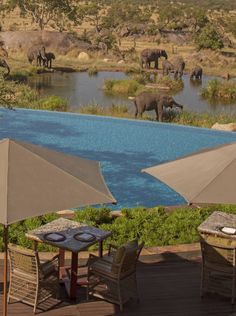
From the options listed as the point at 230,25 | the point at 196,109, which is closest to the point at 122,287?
the point at 196,109

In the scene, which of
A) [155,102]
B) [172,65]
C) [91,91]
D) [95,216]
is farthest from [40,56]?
[95,216]

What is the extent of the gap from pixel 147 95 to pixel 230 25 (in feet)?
151

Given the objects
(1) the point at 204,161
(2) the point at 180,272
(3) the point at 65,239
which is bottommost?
(2) the point at 180,272

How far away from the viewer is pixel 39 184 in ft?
20.5

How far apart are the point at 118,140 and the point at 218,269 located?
39.5 feet

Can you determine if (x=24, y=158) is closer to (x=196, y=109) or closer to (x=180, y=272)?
(x=180, y=272)

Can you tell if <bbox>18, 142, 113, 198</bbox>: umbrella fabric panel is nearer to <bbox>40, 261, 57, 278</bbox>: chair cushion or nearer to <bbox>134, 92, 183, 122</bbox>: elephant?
<bbox>40, 261, 57, 278</bbox>: chair cushion

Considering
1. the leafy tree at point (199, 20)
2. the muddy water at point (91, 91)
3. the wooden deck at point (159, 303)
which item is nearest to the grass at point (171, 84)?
the muddy water at point (91, 91)

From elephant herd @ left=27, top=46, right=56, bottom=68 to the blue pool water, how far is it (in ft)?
63.2

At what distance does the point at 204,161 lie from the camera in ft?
24.9

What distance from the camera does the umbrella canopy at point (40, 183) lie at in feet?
18.9

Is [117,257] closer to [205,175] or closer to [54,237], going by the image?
[54,237]

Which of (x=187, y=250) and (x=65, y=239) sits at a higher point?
(x=65, y=239)

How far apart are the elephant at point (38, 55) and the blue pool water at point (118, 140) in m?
19.2
